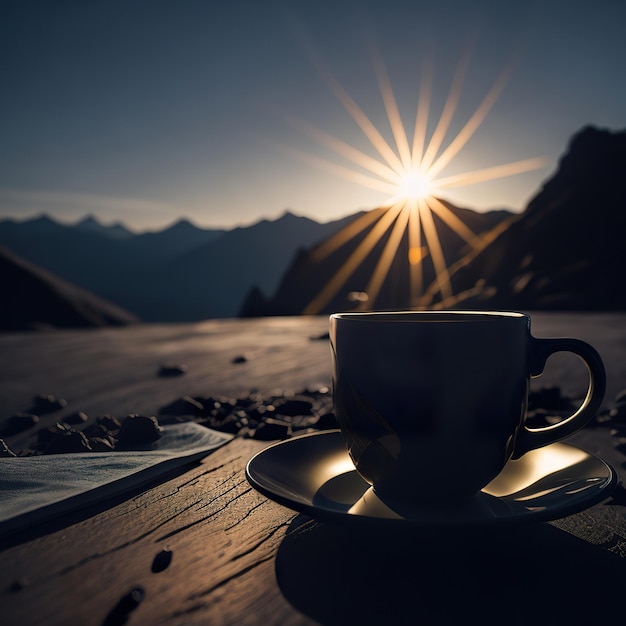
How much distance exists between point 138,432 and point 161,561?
0.69 meters

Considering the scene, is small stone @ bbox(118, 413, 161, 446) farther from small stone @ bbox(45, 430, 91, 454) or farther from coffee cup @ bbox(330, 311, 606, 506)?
coffee cup @ bbox(330, 311, 606, 506)

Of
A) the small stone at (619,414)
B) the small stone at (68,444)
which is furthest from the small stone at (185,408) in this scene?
the small stone at (619,414)

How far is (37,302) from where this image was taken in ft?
146

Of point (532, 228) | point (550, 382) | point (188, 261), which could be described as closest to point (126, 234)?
point (188, 261)

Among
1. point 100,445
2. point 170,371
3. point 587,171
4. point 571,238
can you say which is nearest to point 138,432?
point 100,445

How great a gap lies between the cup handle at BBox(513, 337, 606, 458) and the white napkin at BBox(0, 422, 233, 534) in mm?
710

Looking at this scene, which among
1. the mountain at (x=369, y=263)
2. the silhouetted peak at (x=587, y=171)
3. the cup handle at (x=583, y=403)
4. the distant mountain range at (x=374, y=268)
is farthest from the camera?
the mountain at (x=369, y=263)

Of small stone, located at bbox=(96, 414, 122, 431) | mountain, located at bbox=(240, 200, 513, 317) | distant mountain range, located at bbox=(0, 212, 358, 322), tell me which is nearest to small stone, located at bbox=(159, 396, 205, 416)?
small stone, located at bbox=(96, 414, 122, 431)

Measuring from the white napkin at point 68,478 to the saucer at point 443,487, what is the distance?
0.88 ft

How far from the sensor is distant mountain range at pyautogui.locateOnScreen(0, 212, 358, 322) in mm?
107312

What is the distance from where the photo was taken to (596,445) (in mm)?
1249

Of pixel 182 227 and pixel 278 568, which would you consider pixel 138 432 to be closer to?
pixel 278 568

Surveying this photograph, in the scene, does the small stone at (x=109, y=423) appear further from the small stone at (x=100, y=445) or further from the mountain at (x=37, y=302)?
the mountain at (x=37, y=302)

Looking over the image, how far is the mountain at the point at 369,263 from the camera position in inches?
2063
